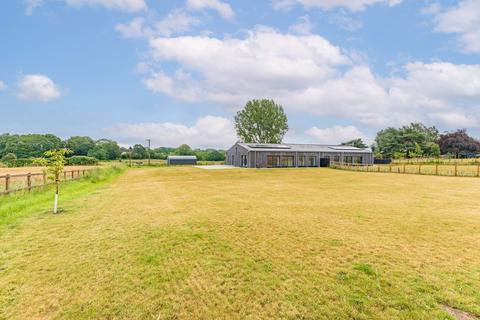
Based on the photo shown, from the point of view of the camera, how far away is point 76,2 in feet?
47.1

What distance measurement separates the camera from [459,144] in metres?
62.0

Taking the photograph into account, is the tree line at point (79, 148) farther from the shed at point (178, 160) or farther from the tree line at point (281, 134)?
the tree line at point (281, 134)

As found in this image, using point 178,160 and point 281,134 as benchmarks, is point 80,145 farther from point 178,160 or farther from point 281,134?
point 281,134

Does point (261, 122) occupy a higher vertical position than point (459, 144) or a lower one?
higher

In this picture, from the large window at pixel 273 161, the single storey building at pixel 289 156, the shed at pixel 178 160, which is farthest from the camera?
the shed at pixel 178 160

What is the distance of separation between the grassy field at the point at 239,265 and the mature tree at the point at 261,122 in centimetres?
5152

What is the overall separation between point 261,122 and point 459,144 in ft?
156

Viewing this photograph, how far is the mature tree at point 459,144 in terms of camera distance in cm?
6110

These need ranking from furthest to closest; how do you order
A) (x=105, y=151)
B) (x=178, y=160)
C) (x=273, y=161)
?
(x=105, y=151), (x=178, y=160), (x=273, y=161)

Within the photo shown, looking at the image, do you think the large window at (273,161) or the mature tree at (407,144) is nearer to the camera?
the large window at (273,161)

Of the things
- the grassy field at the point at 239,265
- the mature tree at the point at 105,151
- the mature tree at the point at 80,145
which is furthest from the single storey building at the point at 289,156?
the mature tree at the point at 80,145

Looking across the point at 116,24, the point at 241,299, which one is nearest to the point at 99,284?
the point at 241,299

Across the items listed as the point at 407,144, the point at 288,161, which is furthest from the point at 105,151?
the point at 407,144

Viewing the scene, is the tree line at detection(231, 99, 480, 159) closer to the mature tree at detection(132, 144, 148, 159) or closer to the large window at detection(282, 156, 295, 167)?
the large window at detection(282, 156, 295, 167)
